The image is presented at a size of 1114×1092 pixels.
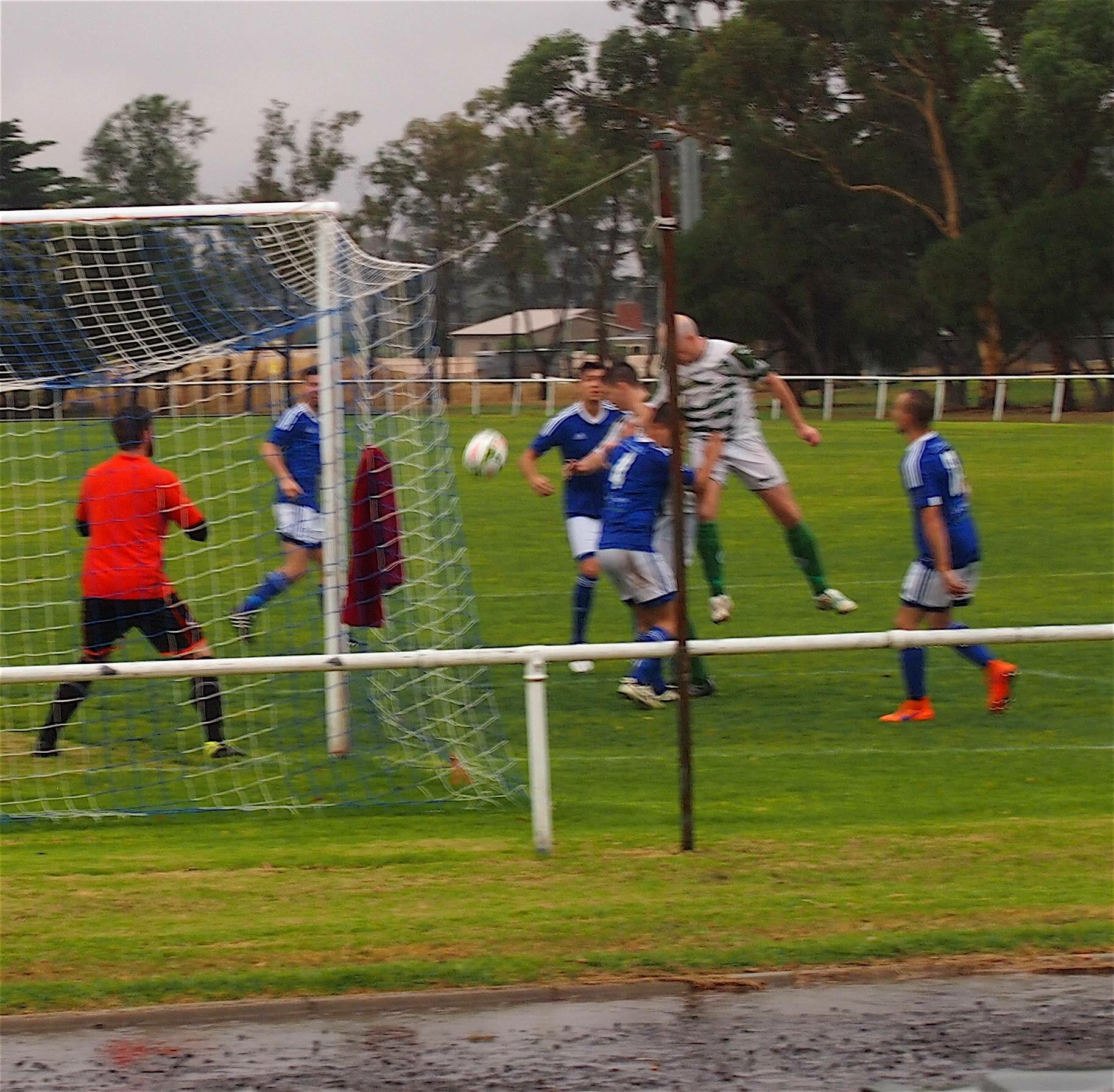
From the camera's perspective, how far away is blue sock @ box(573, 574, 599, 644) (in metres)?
10.8

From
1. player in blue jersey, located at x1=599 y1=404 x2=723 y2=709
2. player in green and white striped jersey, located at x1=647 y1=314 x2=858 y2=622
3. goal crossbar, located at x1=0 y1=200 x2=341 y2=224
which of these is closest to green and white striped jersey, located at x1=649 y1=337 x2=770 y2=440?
player in green and white striped jersey, located at x1=647 y1=314 x2=858 y2=622

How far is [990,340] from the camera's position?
45.4m

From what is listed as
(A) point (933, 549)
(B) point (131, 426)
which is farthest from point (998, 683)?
(B) point (131, 426)

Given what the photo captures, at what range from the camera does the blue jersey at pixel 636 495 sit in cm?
944

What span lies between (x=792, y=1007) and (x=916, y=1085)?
727 millimetres

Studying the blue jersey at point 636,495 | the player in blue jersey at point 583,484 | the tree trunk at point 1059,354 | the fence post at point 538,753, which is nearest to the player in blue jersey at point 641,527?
the blue jersey at point 636,495

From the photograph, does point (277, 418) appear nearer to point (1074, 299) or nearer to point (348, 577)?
point (348, 577)

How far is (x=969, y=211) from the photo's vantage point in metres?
47.8

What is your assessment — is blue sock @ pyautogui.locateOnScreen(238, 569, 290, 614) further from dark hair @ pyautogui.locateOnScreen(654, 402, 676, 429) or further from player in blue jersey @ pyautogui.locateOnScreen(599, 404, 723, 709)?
dark hair @ pyautogui.locateOnScreen(654, 402, 676, 429)

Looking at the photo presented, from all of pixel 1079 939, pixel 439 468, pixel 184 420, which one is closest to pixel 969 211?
pixel 184 420

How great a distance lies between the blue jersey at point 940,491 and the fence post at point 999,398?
2753 centimetres

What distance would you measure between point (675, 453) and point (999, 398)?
101 ft

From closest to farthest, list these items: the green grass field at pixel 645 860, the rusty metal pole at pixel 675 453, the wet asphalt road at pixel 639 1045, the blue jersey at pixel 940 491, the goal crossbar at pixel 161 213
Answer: the wet asphalt road at pixel 639 1045 < the green grass field at pixel 645 860 < the rusty metal pole at pixel 675 453 < the goal crossbar at pixel 161 213 < the blue jersey at pixel 940 491

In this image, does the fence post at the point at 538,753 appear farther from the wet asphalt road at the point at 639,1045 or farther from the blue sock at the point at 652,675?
the blue sock at the point at 652,675
